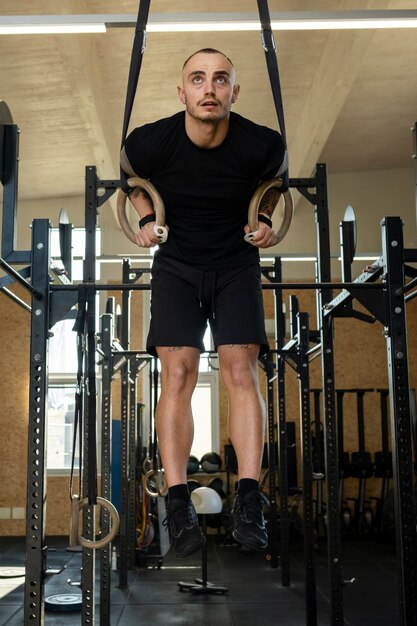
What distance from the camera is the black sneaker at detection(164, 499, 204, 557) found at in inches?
89.9

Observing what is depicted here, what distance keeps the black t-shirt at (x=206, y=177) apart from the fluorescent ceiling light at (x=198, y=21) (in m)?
1.51

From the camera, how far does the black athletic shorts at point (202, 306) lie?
246 cm

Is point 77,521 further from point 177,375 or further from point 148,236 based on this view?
point 148,236

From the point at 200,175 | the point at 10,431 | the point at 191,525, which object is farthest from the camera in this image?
the point at 10,431

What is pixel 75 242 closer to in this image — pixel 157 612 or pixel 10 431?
pixel 10 431

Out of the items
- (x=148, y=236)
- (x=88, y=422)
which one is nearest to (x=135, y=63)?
(x=148, y=236)

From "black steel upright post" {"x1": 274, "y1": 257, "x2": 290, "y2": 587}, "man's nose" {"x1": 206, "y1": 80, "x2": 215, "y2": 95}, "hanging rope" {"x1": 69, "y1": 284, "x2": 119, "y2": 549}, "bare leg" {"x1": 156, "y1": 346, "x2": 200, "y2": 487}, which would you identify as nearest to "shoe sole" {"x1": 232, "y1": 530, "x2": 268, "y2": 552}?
A: "bare leg" {"x1": 156, "y1": 346, "x2": 200, "y2": 487}

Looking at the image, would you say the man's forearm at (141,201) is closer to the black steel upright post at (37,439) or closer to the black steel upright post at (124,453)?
the black steel upright post at (37,439)

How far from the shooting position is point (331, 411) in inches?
159

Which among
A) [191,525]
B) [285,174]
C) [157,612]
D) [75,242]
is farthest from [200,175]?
[75,242]

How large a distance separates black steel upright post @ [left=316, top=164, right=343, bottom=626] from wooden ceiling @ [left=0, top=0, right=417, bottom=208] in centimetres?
245

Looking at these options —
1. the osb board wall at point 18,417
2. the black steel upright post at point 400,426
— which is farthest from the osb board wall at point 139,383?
the black steel upright post at point 400,426

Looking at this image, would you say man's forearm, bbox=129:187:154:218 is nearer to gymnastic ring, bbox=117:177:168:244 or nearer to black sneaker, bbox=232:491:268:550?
gymnastic ring, bbox=117:177:168:244

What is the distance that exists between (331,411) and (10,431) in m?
7.64
